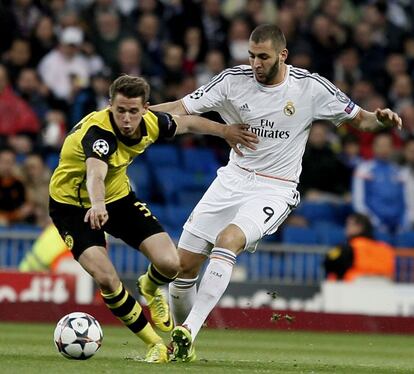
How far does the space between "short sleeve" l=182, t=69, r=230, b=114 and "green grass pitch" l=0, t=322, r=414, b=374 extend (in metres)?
1.97

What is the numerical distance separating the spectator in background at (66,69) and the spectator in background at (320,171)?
10.1 ft

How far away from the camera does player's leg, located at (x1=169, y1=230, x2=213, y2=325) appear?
10602mm

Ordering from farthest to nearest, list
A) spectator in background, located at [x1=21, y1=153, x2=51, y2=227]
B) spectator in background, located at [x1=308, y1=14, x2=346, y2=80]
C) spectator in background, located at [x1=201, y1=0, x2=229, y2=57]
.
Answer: spectator in background, located at [x1=308, y1=14, x2=346, y2=80] < spectator in background, located at [x1=201, y1=0, x2=229, y2=57] < spectator in background, located at [x1=21, y1=153, x2=51, y2=227]

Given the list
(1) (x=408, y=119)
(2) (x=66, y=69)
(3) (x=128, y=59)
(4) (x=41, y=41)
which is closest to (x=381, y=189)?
(1) (x=408, y=119)

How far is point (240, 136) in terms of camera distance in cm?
1040

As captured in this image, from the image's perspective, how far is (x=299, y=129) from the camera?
10.5 metres

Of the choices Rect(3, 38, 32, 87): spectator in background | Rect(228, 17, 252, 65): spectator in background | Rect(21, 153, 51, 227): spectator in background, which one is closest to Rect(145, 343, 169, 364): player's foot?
Rect(21, 153, 51, 227): spectator in background

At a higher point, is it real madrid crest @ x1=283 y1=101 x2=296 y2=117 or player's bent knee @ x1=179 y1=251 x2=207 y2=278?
real madrid crest @ x1=283 y1=101 x2=296 y2=117

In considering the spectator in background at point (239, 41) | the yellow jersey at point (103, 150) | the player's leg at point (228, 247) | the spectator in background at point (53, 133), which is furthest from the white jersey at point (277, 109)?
the spectator in background at point (239, 41)

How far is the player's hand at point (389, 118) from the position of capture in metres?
10.2

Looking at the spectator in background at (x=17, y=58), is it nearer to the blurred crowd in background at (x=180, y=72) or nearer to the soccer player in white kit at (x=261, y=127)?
the blurred crowd in background at (x=180, y=72)

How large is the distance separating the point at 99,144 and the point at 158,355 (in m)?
1.55

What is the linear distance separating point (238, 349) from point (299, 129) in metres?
2.43

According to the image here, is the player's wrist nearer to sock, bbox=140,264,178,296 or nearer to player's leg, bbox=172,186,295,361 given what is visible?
player's leg, bbox=172,186,295,361
